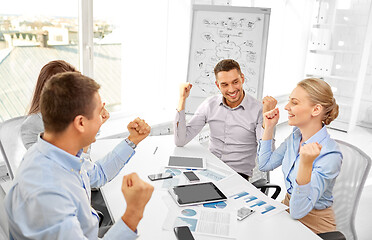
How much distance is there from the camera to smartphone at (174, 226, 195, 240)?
1.34 meters

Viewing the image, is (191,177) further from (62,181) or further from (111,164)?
(62,181)

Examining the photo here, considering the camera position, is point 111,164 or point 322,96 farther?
point 322,96

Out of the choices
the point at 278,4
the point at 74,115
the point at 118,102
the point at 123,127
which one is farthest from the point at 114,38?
the point at 278,4

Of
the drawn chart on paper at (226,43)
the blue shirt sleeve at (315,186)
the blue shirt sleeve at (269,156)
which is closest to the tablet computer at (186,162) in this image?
the blue shirt sleeve at (269,156)

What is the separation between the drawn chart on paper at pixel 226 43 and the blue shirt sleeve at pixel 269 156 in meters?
1.21

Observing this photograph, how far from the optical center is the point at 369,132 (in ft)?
18.2

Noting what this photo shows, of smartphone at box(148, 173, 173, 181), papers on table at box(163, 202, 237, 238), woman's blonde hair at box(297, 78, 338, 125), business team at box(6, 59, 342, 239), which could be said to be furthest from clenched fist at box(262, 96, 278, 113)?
papers on table at box(163, 202, 237, 238)

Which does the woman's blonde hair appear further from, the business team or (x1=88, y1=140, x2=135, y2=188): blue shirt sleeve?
(x1=88, y1=140, x2=135, y2=188): blue shirt sleeve

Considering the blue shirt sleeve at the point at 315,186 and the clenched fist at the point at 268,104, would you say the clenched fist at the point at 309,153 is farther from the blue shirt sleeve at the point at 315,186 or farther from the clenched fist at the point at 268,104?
the clenched fist at the point at 268,104

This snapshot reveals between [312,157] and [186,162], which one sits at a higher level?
[312,157]

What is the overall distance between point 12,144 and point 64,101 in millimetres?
872

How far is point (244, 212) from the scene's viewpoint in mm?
1540

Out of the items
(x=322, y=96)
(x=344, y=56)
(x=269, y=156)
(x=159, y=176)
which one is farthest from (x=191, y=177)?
(x=344, y=56)

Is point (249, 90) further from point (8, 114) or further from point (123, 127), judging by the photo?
point (8, 114)
